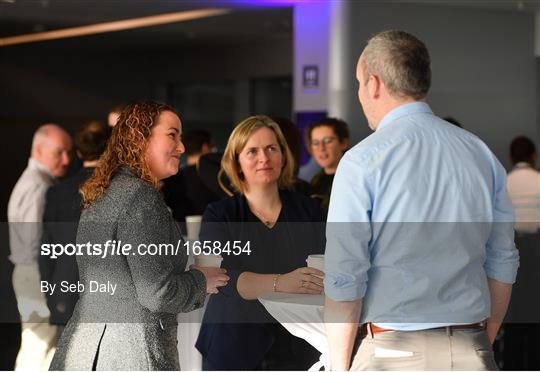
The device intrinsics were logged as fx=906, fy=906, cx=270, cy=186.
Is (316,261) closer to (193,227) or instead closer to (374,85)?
(374,85)

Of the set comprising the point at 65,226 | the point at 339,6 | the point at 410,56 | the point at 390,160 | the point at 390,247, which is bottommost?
the point at 65,226

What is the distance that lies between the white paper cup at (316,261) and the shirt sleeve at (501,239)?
29.5 inches

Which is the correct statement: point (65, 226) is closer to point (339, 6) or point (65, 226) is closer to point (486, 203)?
point (486, 203)

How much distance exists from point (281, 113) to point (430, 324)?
13139 mm

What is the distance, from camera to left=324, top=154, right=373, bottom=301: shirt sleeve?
2105 mm

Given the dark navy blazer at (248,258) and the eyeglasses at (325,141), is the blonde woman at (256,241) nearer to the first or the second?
the dark navy blazer at (248,258)

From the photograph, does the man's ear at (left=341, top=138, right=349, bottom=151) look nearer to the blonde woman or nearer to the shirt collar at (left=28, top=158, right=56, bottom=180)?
the shirt collar at (left=28, top=158, right=56, bottom=180)

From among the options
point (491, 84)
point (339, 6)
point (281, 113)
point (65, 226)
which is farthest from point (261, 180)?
point (281, 113)

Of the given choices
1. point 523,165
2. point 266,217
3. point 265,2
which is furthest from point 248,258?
point 265,2

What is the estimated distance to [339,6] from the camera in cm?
927

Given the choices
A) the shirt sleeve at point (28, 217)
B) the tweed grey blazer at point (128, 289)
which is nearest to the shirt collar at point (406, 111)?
the tweed grey blazer at point (128, 289)

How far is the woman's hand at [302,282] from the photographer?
9.66 ft

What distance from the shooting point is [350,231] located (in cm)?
211

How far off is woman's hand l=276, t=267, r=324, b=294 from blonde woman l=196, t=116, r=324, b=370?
122mm
